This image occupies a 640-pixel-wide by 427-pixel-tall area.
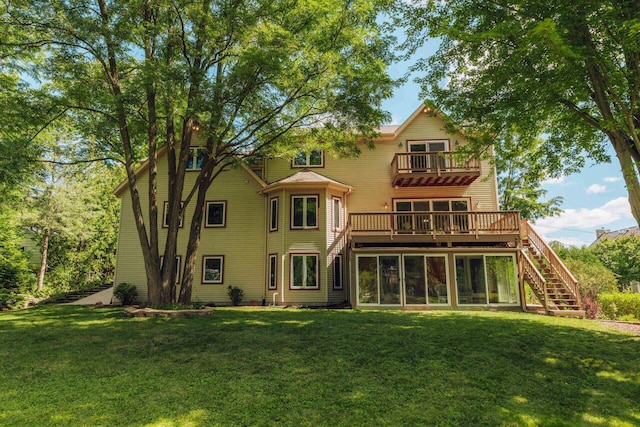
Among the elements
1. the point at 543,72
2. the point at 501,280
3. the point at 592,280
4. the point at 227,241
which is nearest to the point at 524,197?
the point at 592,280

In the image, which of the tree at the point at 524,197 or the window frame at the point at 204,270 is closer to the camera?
the window frame at the point at 204,270

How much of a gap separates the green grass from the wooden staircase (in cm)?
319

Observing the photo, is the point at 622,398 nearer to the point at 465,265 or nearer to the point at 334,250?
the point at 465,265

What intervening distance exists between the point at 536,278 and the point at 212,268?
1427 cm

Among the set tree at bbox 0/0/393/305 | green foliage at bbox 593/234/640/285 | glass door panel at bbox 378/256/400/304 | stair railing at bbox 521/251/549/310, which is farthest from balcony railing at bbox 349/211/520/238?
green foliage at bbox 593/234/640/285

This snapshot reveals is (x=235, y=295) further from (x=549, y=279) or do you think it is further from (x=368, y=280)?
(x=549, y=279)

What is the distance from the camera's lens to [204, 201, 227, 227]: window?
17375 mm

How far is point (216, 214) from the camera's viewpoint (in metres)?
17.5

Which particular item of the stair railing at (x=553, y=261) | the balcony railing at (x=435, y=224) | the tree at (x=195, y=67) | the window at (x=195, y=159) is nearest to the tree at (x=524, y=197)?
the stair railing at (x=553, y=261)

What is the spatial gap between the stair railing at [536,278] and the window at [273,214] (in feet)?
35.5

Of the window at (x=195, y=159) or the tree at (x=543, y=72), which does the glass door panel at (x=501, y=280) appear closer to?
the tree at (x=543, y=72)

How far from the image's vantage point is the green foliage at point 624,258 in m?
29.2

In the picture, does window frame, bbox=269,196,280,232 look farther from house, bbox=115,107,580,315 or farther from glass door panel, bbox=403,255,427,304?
glass door panel, bbox=403,255,427,304

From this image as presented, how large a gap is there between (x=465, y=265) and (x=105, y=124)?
1378 cm
